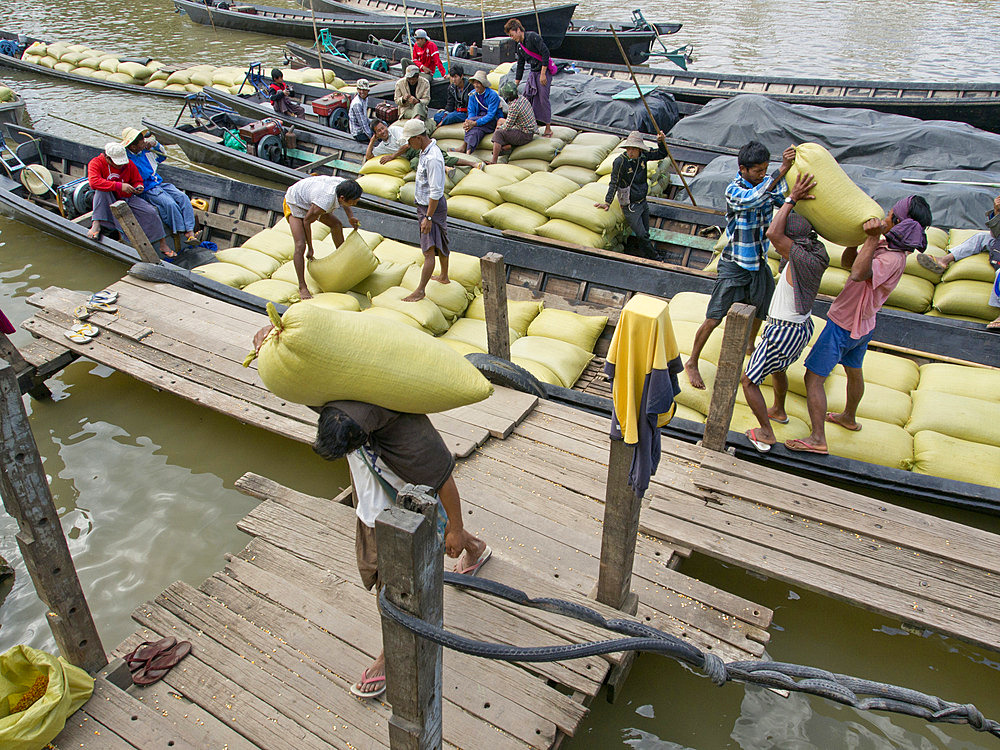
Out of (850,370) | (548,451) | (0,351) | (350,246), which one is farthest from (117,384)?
(850,370)

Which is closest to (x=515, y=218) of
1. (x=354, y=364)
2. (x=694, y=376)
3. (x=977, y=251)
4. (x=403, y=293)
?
(x=403, y=293)

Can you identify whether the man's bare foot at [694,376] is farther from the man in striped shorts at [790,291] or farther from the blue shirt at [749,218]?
the blue shirt at [749,218]

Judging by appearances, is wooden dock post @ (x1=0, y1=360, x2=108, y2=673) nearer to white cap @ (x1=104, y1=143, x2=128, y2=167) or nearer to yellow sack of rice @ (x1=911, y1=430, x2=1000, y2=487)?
yellow sack of rice @ (x1=911, y1=430, x2=1000, y2=487)

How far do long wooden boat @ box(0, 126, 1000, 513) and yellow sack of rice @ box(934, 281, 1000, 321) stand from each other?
220cm

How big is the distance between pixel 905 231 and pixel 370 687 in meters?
3.58

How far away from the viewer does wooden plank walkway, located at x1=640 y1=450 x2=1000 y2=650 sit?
3158 millimetres

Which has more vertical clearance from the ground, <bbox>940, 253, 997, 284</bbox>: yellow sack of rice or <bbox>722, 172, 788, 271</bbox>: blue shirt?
<bbox>722, 172, 788, 271</bbox>: blue shirt

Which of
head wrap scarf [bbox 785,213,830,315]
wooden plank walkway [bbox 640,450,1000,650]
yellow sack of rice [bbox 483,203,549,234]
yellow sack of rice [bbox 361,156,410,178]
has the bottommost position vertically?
wooden plank walkway [bbox 640,450,1000,650]

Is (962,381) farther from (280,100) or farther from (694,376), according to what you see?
(280,100)

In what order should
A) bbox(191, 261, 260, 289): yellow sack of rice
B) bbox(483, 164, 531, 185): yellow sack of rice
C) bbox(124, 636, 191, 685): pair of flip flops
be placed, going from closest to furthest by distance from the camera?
bbox(124, 636, 191, 685): pair of flip flops < bbox(191, 261, 260, 289): yellow sack of rice < bbox(483, 164, 531, 185): yellow sack of rice

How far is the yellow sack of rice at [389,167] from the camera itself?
803cm

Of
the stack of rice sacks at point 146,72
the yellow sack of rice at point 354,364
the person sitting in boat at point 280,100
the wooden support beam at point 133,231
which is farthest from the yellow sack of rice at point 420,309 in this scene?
the stack of rice sacks at point 146,72

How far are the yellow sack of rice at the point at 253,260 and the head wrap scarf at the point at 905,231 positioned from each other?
5.14 meters

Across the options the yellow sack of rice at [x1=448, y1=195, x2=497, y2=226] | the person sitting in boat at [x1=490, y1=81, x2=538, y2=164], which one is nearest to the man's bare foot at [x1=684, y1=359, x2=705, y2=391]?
the yellow sack of rice at [x1=448, y1=195, x2=497, y2=226]
